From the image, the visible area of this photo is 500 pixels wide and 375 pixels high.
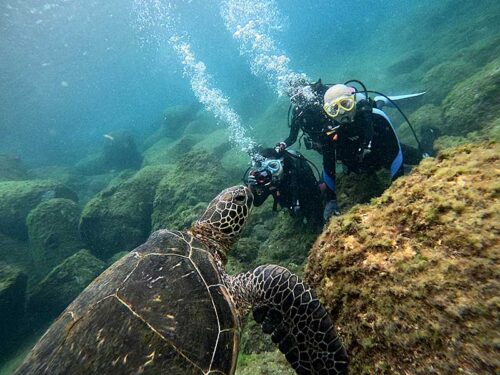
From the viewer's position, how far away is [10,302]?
855cm

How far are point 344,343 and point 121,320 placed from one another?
1500mm

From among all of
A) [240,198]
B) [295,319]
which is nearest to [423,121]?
[240,198]

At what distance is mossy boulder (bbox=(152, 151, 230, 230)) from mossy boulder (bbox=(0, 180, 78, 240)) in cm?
819

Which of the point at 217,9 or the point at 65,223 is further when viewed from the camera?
the point at 217,9

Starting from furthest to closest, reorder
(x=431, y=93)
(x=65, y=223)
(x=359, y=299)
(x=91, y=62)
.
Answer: (x=91, y=62)
(x=431, y=93)
(x=65, y=223)
(x=359, y=299)

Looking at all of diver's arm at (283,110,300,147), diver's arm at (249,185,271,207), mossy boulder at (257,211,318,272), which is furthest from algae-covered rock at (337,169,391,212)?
diver's arm at (283,110,300,147)

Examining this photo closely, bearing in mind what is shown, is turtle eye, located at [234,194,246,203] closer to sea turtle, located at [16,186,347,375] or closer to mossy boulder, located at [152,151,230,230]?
sea turtle, located at [16,186,347,375]

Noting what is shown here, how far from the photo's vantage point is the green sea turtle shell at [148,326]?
5.76 feet

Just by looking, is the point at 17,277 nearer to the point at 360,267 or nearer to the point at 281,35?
the point at 360,267

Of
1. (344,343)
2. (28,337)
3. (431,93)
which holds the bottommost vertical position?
(28,337)

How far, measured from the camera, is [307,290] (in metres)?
2.04

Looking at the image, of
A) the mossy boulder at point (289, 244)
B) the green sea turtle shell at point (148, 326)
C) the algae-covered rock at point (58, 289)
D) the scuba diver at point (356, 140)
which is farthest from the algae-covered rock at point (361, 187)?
the algae-covered rock at point (58, 289)

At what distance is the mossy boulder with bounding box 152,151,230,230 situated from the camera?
9477 millimetres

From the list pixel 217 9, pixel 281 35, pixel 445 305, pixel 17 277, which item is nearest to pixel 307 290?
pixel 445 305
